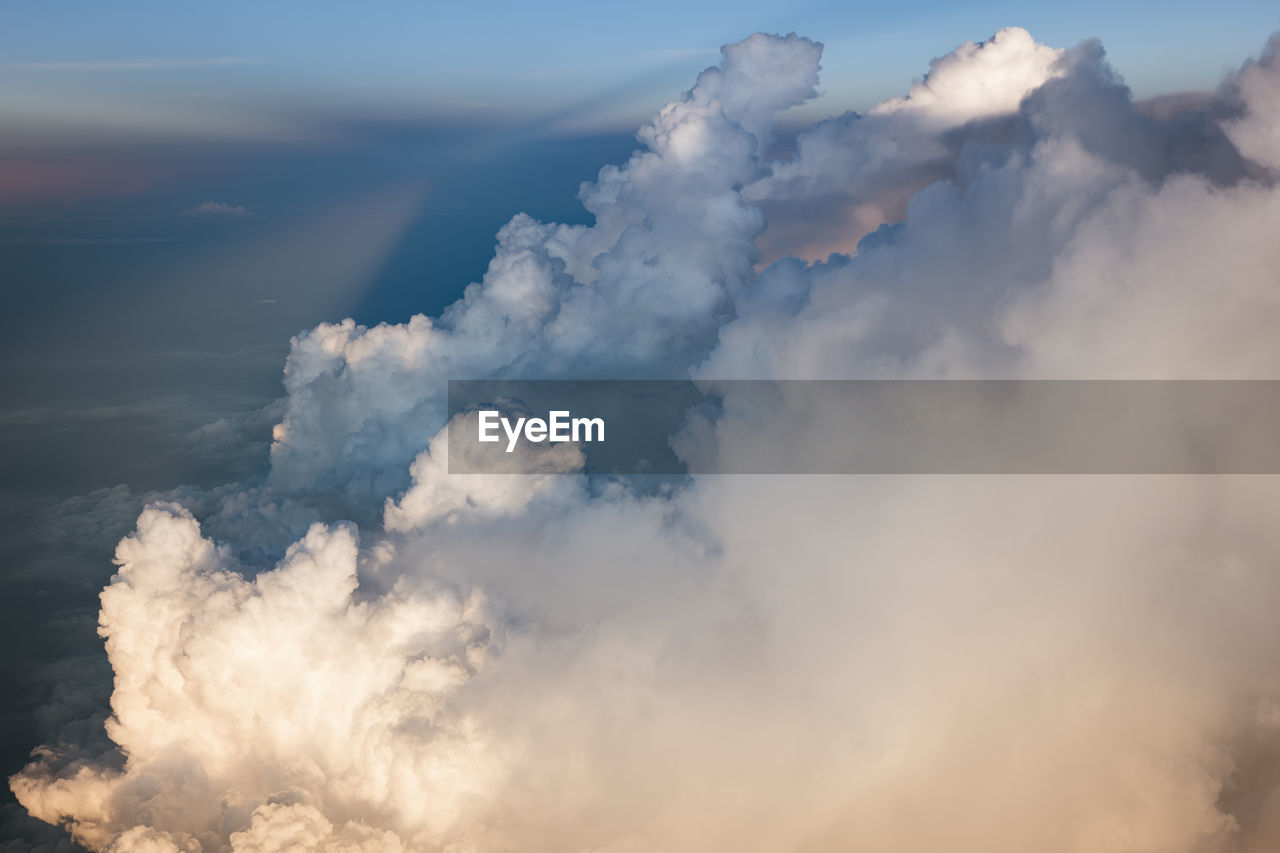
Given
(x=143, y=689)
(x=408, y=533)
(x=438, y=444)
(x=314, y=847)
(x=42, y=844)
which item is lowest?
(x=42, y=844)

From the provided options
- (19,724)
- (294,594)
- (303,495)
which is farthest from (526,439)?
(19,724)

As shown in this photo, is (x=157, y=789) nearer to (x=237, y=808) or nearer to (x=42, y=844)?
(x=237, y=808)

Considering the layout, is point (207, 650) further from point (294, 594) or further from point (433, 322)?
point (433, 322)

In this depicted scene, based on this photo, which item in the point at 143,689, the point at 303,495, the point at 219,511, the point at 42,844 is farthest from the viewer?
the point at 219,511

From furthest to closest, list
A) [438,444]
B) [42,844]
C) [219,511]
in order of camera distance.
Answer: [219,511] < [42,844] < [438,444]

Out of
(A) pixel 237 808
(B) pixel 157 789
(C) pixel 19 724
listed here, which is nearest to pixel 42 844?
(C) pixel 19 724

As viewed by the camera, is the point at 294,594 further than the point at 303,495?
No

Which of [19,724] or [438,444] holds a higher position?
[438,444]

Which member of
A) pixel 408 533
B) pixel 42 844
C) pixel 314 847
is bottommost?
pixel 42 844

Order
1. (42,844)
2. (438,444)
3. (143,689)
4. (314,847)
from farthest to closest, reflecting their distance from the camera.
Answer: (42,844)
(438,444)
(143,689)
(314,847)
